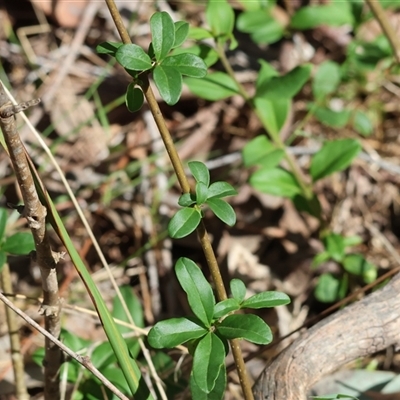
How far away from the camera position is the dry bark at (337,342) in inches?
57.9

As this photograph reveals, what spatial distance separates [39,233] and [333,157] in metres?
1.20

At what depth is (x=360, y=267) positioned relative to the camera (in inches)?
84.6

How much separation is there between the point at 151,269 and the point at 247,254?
0.40 metres

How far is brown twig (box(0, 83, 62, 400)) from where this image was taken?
1.12m

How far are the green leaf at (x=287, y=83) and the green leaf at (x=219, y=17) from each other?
0.25 m

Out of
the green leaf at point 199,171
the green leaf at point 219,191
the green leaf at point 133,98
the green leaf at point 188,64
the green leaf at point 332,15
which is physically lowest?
the green leaf at point 219,191

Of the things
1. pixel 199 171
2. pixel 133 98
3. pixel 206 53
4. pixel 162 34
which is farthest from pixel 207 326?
pixel 206 53

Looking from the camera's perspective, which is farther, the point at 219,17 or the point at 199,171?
the point at 219,17

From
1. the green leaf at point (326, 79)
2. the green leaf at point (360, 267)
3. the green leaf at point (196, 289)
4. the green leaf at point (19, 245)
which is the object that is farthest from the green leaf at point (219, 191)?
the green leaf at point (326, 79)

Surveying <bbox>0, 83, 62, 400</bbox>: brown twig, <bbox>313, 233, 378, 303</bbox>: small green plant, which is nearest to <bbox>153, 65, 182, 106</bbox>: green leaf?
<bbox>0, 83, 62, 400</bbox>: brown twig

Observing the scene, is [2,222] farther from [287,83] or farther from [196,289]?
[287,83]

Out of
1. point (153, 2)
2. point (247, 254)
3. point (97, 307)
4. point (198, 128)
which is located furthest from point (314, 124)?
point (97, 307)

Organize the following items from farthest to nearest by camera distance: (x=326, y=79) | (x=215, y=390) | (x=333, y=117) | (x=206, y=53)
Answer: (x=326, y=79) < (x=333, y=117) < (x=206, y=53) < (x=215, y=390)

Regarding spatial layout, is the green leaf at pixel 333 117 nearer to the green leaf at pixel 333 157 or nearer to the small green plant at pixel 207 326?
the green leaf at pixel 333 157
